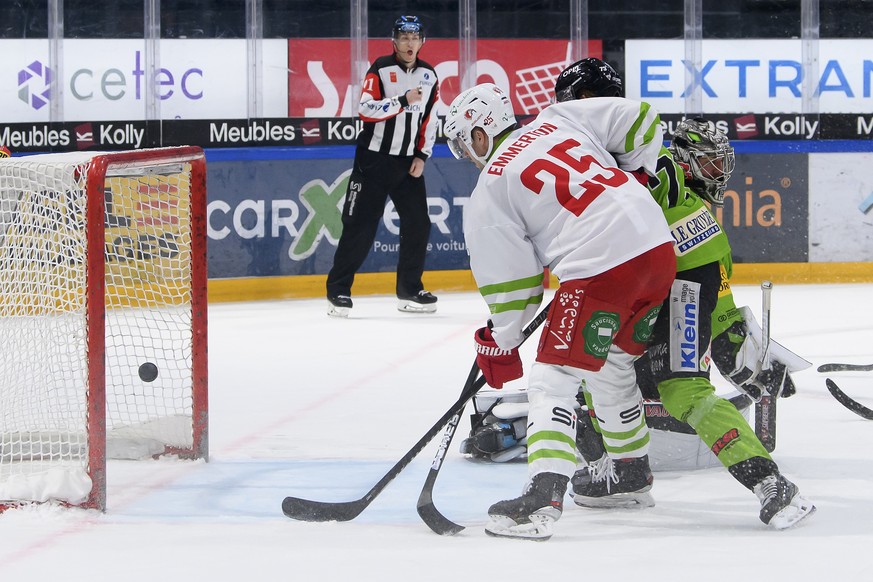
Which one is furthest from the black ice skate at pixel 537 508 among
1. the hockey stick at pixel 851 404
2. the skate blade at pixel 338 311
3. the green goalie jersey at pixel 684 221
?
the skate blade at pixel 338 311

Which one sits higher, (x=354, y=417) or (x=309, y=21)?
(x=309, y=21)

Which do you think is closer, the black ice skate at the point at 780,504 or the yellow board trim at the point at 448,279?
the black ice skate at the point at 780,504

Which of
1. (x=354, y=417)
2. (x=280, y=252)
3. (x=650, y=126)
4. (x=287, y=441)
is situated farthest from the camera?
(x=280, y=252)

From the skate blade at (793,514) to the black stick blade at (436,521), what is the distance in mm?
585

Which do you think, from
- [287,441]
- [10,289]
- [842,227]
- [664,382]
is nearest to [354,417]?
[287,441]

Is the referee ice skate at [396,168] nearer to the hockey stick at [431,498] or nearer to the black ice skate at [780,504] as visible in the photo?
the hockey stick at [431,498]

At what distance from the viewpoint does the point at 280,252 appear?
6.84m

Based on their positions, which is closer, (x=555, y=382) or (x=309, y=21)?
(x=555, y=382)

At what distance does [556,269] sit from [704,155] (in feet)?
2.05

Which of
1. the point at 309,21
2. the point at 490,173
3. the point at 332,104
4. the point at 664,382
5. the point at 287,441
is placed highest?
the point at 309,21

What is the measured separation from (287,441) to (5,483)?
36.2 inches

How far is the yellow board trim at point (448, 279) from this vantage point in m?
6.83

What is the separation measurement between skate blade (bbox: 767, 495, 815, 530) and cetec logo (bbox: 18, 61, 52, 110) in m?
5.01

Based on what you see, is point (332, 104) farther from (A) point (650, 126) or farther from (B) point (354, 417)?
(A) point (650, 126)
